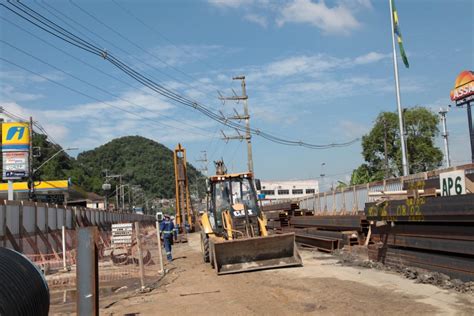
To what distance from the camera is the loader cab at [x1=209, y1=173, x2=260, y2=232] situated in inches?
685

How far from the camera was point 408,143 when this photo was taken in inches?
2376

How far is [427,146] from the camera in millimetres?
58906

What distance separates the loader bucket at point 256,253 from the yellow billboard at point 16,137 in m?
30.7

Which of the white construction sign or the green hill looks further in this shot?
the green hill

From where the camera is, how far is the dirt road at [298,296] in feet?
28.5

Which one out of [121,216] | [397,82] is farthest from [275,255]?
[121,216]

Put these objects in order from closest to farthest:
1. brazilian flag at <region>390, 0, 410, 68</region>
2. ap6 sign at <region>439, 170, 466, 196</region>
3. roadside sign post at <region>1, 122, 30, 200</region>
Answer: ap6 sign at <region>439, 170, 466, 196</region> → brazilian flag at <region>390, 0, 410, 68</region> → roadside sign post at <region>1, 122, 30, 200</region>

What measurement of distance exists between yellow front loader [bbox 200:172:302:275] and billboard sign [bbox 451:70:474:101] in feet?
87.5

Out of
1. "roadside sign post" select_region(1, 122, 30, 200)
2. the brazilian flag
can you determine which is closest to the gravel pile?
the brazilian flag

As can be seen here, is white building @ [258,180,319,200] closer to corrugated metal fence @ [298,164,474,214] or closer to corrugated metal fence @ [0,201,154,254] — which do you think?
corrugated metal fence @ [298,164,474,214]

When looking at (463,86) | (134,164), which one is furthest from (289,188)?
(463,86)

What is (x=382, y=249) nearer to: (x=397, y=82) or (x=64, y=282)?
(x=64, y=282)

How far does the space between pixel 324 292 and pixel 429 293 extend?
6.58 feet

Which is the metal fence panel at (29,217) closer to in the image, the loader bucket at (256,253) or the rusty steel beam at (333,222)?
the loader bucket at (256,253)
